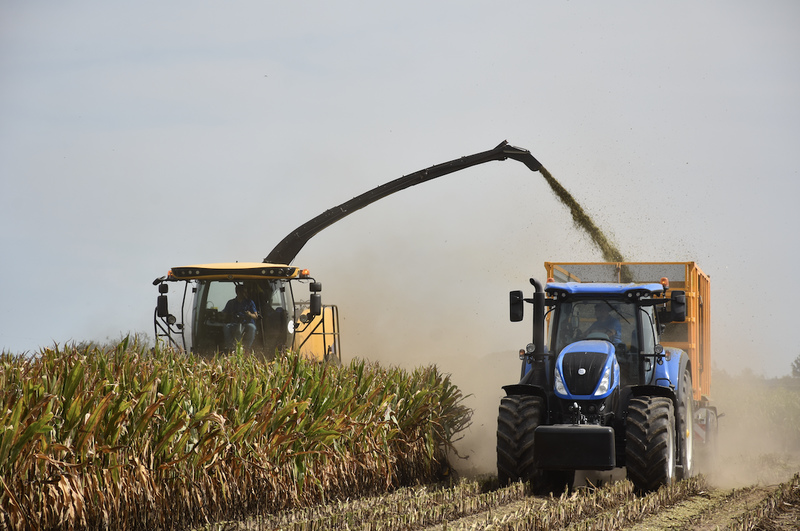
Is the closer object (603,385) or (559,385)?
(603,385)

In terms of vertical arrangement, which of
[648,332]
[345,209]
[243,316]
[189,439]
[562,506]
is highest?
[345,209]

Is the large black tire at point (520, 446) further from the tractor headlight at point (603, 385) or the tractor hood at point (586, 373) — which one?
the tractor headlight at point (603, 385)

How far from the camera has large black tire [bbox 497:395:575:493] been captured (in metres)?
8.34

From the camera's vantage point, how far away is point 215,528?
661 cm

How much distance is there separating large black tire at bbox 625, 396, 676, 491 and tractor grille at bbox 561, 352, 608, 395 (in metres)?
0.45

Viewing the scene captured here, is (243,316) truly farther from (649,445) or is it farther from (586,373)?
(649,445)

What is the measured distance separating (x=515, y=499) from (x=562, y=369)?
1389mm

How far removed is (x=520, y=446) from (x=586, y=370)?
0.98 meters

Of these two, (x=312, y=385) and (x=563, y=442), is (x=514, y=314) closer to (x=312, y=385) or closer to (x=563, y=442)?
(x=563, y=442)

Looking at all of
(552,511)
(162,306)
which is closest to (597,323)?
(552,511)

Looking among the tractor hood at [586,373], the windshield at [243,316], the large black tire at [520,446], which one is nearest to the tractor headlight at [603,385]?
the tractor hood at [586,373]

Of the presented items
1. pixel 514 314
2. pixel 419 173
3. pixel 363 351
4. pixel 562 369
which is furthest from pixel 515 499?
pixel 363 351

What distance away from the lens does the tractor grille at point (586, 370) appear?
328 inches

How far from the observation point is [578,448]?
25.7ft
